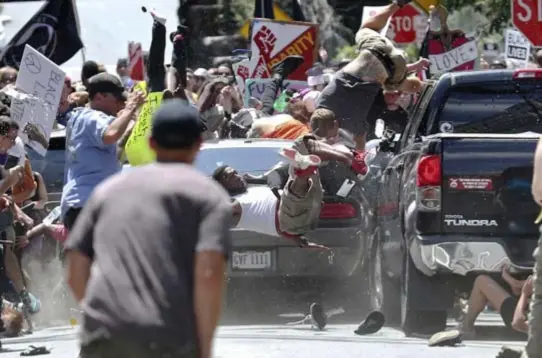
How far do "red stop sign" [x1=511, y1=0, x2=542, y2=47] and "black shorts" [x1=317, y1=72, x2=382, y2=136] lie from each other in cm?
422

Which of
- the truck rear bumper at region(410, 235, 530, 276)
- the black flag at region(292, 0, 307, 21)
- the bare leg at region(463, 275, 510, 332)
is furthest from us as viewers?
the black flag at region(292, 0, 307, 21)

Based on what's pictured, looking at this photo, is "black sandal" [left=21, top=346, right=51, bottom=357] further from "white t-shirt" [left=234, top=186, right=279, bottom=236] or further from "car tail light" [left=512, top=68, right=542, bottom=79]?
"car tail light" [left=512, top=68, right=542, bottom=79]

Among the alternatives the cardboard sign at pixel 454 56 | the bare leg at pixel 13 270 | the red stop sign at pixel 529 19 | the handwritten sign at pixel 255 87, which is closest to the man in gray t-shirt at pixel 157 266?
the bare leg at pixel 13 270

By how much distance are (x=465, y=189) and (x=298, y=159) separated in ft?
6.05

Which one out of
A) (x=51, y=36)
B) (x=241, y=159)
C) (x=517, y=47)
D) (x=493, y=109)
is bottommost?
(x=241, y=159)

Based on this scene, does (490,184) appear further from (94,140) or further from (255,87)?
(255,87)

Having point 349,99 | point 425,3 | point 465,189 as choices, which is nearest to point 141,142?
point 465,189

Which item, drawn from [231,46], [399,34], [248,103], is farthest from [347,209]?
[231,46]

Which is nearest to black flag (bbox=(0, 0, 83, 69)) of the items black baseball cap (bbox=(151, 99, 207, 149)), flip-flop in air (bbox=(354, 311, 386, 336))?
flip-flop in air (bbox=(354, 311, 386, 336))

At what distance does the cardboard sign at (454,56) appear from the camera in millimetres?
21438

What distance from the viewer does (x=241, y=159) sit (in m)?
14.2

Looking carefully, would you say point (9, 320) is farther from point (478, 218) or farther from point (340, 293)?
point (478, 218)

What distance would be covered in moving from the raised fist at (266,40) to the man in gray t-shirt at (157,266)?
15825 mm

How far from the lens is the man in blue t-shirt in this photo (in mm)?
10992
